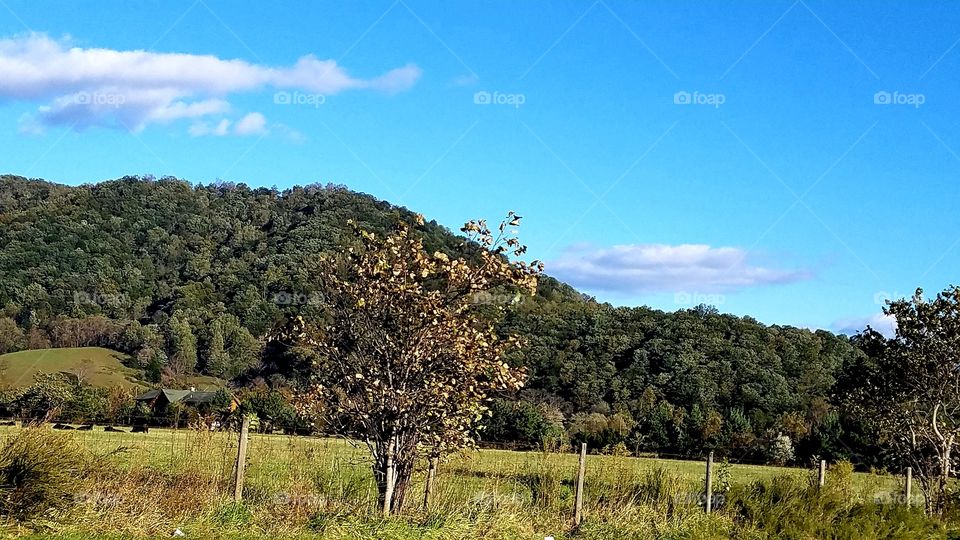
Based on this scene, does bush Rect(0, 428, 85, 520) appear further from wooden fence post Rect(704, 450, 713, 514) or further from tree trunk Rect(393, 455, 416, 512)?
wooden fence post Rect(704, 450, 713, 514)

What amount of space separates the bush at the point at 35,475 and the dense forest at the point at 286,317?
32.5 meters

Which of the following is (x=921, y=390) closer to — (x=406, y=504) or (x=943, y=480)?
(x=943, y=480)

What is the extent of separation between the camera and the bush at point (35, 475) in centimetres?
1000

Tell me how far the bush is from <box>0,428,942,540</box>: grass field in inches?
9.7

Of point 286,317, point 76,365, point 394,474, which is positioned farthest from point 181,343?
point 394,474

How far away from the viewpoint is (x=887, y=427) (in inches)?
754

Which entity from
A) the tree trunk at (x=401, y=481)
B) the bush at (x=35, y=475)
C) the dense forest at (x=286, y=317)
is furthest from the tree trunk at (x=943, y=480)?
the dense forest at (x=286, y=317)

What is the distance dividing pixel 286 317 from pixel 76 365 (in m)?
49.4

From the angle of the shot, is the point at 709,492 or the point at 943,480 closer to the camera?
the point at 709,492

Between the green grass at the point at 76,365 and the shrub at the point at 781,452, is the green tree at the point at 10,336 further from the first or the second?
the shrub at the point at 781,452

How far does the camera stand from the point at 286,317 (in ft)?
147

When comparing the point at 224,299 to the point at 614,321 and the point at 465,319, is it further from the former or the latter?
the point at 465,319

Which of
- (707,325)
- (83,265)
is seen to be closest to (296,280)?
(83,265)

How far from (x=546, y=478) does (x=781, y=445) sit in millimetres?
37636
